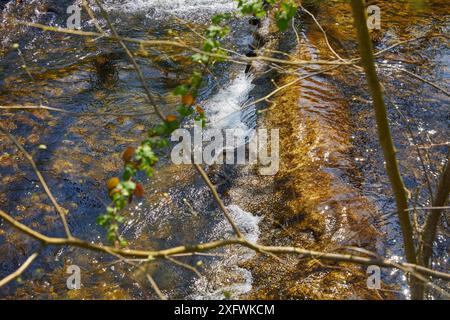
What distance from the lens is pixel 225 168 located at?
5.02 m

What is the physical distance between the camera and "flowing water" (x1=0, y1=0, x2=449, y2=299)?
12.4 ft

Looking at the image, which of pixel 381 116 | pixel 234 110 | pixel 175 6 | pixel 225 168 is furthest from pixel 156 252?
pixel 175 6

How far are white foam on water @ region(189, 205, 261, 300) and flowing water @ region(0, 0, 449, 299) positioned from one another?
11 millimetres

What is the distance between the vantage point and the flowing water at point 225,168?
3781 mm

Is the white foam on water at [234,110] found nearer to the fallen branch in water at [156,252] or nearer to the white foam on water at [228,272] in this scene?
the white foam on water at [228,272]

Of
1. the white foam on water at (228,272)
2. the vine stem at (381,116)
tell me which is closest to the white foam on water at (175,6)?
the white foam on water at (228,272)

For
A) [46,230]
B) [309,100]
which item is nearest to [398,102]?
[309,100]

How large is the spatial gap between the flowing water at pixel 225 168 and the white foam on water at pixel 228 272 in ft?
0.04

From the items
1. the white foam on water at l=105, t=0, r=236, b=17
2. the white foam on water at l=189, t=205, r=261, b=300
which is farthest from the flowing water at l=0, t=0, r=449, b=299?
the white foam on water at l=105, t=0, r=236, b=17

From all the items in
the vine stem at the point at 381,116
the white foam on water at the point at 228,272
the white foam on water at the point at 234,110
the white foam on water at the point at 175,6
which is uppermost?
the white foam on water at the point at 175,6

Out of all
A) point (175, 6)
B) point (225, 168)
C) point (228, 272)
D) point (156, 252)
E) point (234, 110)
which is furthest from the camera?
point (175, 6)

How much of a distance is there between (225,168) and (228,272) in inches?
55.1

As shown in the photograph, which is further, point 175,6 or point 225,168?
point 175,6

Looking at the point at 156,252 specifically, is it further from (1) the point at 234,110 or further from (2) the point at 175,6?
(2) the point at 175,6
